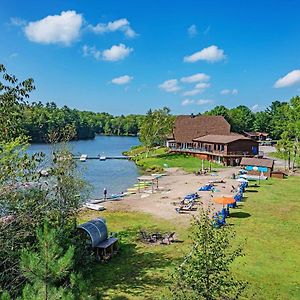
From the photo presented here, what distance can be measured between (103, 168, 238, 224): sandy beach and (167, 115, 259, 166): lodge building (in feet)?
31.2

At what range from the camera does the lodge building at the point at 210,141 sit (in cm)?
6153

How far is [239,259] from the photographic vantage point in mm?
18609

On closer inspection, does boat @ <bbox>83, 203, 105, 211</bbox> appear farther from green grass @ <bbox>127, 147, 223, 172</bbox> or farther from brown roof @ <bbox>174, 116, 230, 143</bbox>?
brown roof @ <bbox>174, 116, 230, 143</bbox>

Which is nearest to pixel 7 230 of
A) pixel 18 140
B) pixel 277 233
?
pixel 18 140

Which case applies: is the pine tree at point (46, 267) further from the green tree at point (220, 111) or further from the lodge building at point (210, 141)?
the green tree at point (220, 111)

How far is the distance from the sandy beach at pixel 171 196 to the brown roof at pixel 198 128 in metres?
22.8

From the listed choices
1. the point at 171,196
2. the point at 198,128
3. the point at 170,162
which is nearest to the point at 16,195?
the point at 171,196

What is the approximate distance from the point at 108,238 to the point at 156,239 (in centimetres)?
328

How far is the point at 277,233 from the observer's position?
914 inches

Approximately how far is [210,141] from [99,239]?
49.1m

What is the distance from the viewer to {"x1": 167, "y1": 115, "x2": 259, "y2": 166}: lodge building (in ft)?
202

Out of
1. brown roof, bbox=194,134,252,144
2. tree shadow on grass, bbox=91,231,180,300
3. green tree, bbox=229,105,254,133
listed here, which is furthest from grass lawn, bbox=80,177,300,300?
green tree, bbox=229,105,254,133

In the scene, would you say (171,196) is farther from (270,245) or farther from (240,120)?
(240,120)

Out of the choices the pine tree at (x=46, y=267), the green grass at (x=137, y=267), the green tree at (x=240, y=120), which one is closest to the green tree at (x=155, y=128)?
the green tree at (x=240, y=120)
